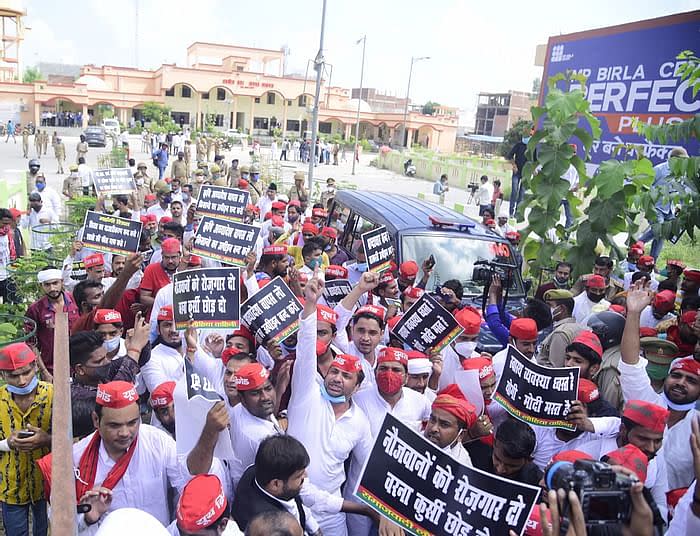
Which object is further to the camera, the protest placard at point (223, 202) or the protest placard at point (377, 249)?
the protest placard at point (223, 202)

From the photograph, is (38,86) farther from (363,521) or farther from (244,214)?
(363,521)

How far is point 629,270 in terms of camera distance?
8.39m

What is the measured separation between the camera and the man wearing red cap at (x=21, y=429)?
3301 mm

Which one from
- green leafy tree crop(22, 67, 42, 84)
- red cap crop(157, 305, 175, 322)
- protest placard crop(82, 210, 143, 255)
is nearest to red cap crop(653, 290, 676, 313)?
red cap crop(157, 305, 175, 322)

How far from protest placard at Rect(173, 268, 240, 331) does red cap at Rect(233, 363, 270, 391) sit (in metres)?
1.16

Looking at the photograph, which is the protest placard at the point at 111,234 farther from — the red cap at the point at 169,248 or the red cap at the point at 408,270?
the red cap at the point at 408,270

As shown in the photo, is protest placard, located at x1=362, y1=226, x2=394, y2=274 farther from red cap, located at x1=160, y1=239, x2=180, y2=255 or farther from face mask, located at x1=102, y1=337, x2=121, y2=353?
face mask, located at x1=102, y1=337, x2=121, y2=353

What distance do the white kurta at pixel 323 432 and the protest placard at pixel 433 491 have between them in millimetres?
617

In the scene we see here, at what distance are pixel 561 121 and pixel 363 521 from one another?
456 centimetres

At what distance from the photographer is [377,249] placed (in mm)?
6184

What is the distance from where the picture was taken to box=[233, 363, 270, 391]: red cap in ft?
10.6

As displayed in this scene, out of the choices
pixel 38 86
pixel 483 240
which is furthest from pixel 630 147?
pixel 38 86

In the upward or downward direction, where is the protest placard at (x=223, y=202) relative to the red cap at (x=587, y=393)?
upward

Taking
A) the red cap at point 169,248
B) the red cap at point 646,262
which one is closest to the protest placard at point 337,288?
the red cap at point 169,248
